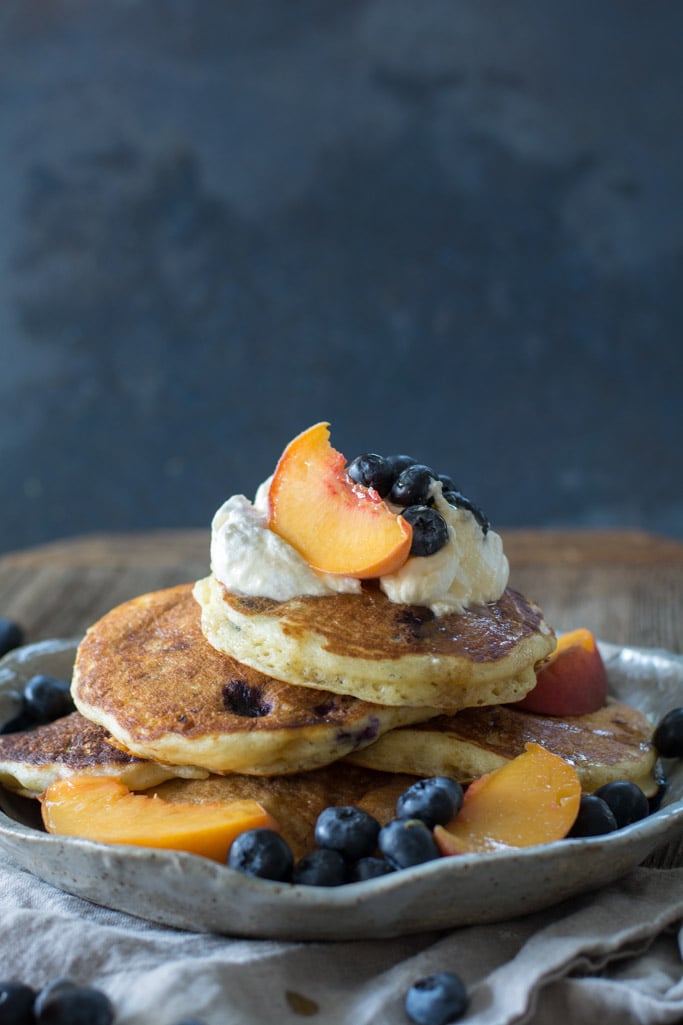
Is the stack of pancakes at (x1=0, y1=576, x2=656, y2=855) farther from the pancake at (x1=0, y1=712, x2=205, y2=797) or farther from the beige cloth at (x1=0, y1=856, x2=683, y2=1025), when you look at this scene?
the beige cloth at (x1=0, y1=856, x2=683, y2=1025)

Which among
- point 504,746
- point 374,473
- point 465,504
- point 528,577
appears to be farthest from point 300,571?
point 528,577

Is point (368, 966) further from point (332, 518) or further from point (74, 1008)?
point (332, 518)

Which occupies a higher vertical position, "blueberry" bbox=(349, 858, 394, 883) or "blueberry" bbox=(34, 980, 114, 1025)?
"blueberry" bbox=(349, 858, 394, 883)

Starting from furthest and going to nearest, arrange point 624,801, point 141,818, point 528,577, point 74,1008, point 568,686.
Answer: point 528,577 → point 568,686 → point 624,801 → point 141,818 → point 74,1008

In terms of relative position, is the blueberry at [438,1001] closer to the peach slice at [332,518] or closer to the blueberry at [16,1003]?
the blueberry at [16,1003]

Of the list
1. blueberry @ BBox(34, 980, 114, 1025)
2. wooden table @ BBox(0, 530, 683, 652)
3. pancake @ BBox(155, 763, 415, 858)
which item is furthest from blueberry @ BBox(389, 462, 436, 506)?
wooden table @ BBox(0, 530, 683, 652)

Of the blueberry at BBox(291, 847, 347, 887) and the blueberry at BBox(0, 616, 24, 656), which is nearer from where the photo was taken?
the blueberry at BBox(291, 847, 347, 887)

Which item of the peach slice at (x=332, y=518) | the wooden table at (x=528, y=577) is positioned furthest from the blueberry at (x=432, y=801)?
the wooden table at (x=528, y=577)
